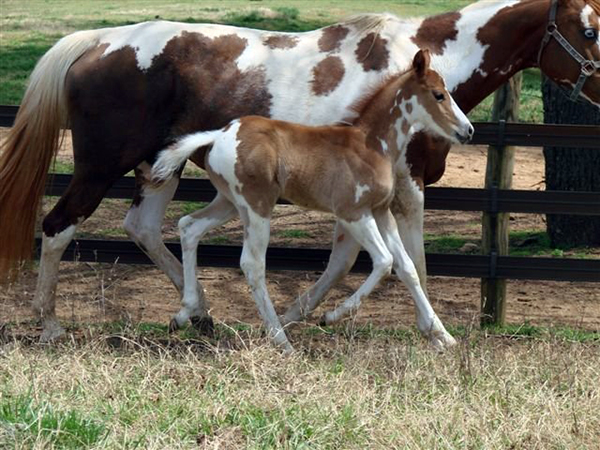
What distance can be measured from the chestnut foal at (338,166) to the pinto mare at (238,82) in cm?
→ 26

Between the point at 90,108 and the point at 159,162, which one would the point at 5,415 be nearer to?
the point at 159,162

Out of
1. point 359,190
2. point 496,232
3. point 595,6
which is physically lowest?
point 496,232

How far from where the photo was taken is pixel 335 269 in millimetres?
7297

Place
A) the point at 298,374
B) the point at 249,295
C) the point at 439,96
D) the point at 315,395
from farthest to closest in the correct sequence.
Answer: the point at 249,295
the point at 439,96
the point at 298,374
the point at 315,395

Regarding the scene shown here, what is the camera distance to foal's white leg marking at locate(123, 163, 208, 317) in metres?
7.47

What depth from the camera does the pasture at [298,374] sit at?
16.9 ft

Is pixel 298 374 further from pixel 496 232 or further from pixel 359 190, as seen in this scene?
pixel 496 232

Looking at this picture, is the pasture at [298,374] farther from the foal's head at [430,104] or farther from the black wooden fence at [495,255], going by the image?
the foal's head at [430,104]

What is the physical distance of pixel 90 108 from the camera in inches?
282

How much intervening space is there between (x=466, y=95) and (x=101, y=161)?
2.22 meters

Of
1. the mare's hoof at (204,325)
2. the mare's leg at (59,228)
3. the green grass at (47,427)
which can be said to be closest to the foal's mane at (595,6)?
the mare's hoof at (204,325)

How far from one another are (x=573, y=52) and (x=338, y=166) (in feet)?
5.16

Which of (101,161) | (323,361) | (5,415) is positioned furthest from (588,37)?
(5,415)

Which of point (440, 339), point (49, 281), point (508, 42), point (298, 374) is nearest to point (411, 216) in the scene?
point (440, 339)
